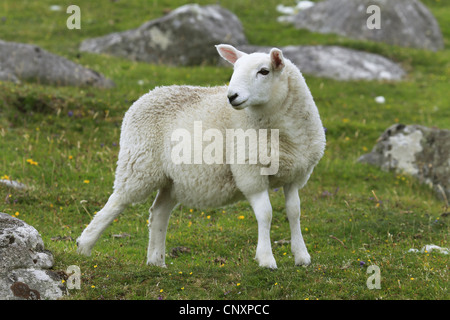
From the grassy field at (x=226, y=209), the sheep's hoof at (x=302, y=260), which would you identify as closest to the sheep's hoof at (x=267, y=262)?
the grassy field at (x=226, y=209)

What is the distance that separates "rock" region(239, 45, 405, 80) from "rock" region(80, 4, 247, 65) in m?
1.25

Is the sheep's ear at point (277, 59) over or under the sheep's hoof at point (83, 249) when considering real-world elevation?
over

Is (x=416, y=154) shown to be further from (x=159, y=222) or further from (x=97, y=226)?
(x=97, y=226)

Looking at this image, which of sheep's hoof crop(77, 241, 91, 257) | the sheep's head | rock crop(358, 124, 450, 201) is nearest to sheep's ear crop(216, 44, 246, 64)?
the sheep's head

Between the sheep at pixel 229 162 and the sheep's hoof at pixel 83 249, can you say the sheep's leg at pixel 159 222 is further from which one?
the sheep's hoof at pixel 83 249

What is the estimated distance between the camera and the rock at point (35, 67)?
15703 mm

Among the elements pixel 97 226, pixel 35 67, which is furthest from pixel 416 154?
pixel 35 67

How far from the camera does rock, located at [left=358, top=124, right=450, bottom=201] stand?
12.8 metres

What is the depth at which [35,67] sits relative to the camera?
52.1 feet

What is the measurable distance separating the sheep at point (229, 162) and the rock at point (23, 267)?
52.0 inches

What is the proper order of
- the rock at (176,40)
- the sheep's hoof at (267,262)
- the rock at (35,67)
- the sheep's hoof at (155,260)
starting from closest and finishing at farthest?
the sheep's hoof at (267,262), the sheep's hoof at (155,260), the rock at (35,67), the rock at (176,40)

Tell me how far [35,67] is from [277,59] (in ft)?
35.6

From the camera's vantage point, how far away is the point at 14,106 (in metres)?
13.4

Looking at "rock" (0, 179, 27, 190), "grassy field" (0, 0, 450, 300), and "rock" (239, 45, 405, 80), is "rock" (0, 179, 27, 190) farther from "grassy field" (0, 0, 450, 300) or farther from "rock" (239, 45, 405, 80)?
"rock" (239, 45, 405, 80)
